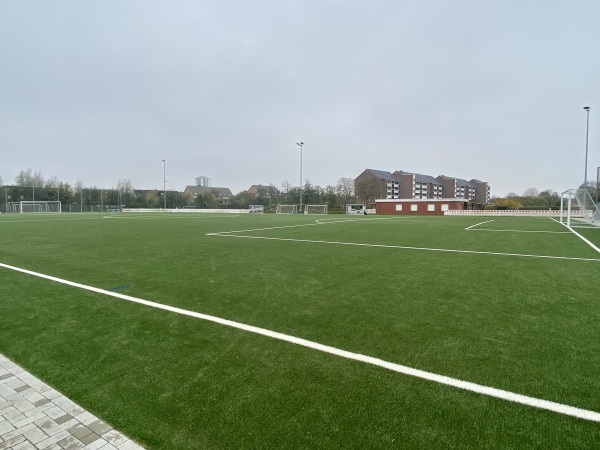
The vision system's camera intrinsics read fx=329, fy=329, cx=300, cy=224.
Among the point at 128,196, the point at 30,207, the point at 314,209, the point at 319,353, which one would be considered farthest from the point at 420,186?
the point at 319,353

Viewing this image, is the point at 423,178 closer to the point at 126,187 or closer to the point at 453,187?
the point at 453,187

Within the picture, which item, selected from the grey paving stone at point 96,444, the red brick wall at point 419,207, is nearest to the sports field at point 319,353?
the grey paving stone at point 96,444

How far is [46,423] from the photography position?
A: 2.33 meters

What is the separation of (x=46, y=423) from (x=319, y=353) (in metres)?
2.18

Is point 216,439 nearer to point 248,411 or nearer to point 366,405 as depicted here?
point 248,411

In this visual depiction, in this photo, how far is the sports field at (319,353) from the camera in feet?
7.18

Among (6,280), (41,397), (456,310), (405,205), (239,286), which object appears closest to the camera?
(41,397)

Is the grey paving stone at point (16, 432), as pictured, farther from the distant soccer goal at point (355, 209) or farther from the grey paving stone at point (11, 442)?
the distant soccer goal at point (355, 209)

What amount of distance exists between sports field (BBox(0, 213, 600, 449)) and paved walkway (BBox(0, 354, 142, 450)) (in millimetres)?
91

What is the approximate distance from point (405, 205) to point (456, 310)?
2181 inches

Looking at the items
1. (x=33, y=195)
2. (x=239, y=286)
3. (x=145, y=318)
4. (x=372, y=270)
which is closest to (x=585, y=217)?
(x=372, y=270)

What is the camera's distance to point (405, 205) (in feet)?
188

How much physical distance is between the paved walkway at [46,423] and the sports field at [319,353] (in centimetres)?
9

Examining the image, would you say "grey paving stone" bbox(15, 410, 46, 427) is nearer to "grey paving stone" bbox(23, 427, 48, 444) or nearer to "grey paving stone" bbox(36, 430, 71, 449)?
"grey paving stone" bbox(23, 427, 48, 444)
